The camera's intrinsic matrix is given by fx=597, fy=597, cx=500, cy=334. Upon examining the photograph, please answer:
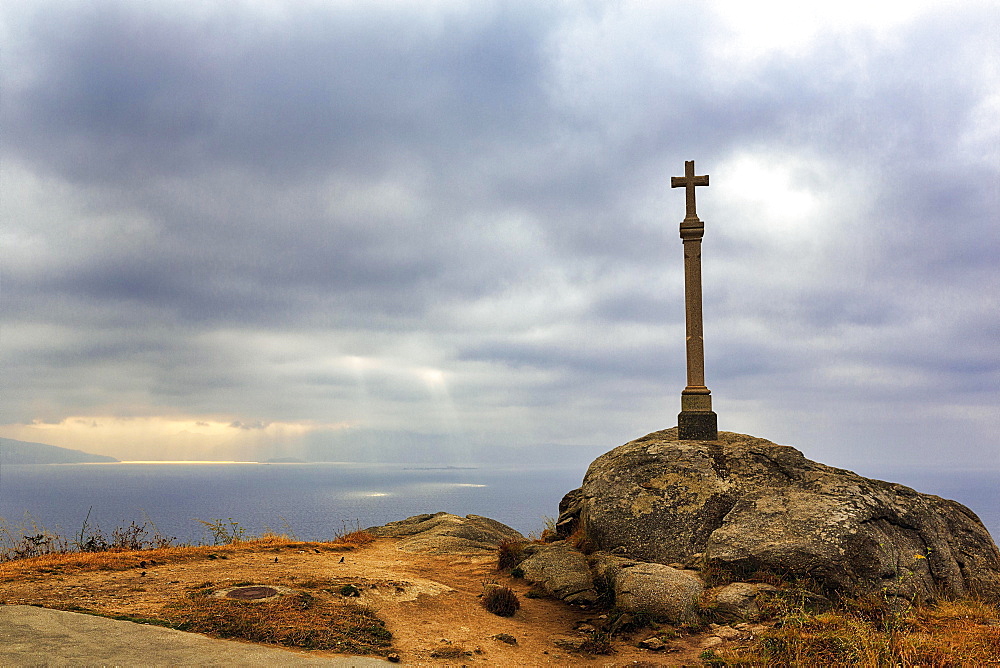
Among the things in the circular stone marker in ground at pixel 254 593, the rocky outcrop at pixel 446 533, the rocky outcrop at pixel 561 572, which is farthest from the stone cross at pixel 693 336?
the circular stone marker in ground at pixel 254 593

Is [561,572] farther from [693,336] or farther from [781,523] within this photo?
[693,336]

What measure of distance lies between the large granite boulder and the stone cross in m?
0.84

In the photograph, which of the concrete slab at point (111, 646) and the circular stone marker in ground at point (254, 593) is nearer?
the concrete slab at point (111, 646)

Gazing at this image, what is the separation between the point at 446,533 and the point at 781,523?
10.7 metres

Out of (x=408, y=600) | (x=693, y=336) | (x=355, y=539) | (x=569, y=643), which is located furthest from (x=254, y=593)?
(x=693, y=336)

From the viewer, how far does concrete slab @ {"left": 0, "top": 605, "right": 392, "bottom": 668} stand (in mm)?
6965

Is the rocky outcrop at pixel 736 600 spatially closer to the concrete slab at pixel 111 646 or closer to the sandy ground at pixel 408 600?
the sandy ground at pixel 408 600

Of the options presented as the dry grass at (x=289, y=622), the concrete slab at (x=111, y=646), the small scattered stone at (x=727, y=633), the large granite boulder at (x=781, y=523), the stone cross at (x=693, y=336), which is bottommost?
the small scattered stone at (x=727, y=633)

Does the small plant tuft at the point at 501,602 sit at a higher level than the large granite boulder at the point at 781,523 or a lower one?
lower

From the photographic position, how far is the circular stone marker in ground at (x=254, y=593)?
1016cm

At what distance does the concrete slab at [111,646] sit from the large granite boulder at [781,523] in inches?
295

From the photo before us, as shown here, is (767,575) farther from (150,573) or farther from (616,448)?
(150,573)

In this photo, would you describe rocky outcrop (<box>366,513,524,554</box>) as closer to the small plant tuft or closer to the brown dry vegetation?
the brown dry vegetation

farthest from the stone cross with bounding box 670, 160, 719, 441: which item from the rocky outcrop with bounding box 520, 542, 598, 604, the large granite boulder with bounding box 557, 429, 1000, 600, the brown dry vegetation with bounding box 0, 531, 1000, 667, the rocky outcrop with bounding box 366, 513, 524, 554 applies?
the rocky outcrop with bounding box 366, 513, 524, 554
